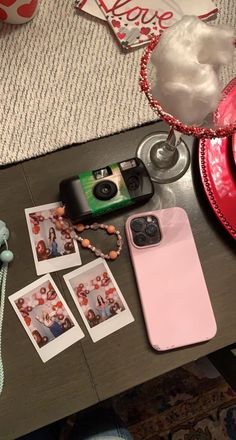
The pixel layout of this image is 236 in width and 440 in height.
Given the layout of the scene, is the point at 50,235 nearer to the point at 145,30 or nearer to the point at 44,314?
the point at 44,314

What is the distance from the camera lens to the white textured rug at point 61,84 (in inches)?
29.4

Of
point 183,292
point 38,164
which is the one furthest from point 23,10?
point 183,292

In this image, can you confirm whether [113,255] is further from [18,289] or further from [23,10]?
[23,10]

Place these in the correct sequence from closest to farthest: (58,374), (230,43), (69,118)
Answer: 1. (230,43)
2. (58,374)
3. (69,118)

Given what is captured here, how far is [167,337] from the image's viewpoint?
2.19ft

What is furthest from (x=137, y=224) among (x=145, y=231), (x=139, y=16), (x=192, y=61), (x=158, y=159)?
(x=139, y=16)

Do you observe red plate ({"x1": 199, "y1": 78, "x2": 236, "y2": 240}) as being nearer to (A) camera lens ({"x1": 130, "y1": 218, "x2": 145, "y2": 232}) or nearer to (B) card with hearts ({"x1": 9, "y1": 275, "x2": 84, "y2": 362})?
(A) camera lens ({"x1": 130, "y1": 218, "x2": 145, "y2": 232})

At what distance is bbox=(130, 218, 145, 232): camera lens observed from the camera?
70 centimetres

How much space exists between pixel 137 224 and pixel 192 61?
275 millimetres

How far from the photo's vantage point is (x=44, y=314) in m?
0.67

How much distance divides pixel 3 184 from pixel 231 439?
926 millimetres

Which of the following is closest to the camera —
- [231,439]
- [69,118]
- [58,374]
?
[58,374]

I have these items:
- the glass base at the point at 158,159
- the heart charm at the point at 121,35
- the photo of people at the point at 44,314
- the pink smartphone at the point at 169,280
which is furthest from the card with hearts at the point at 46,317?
the heart charm at the point at 121,35

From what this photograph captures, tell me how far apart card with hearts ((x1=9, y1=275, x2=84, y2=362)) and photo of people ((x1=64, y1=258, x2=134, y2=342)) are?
21 millimetres
